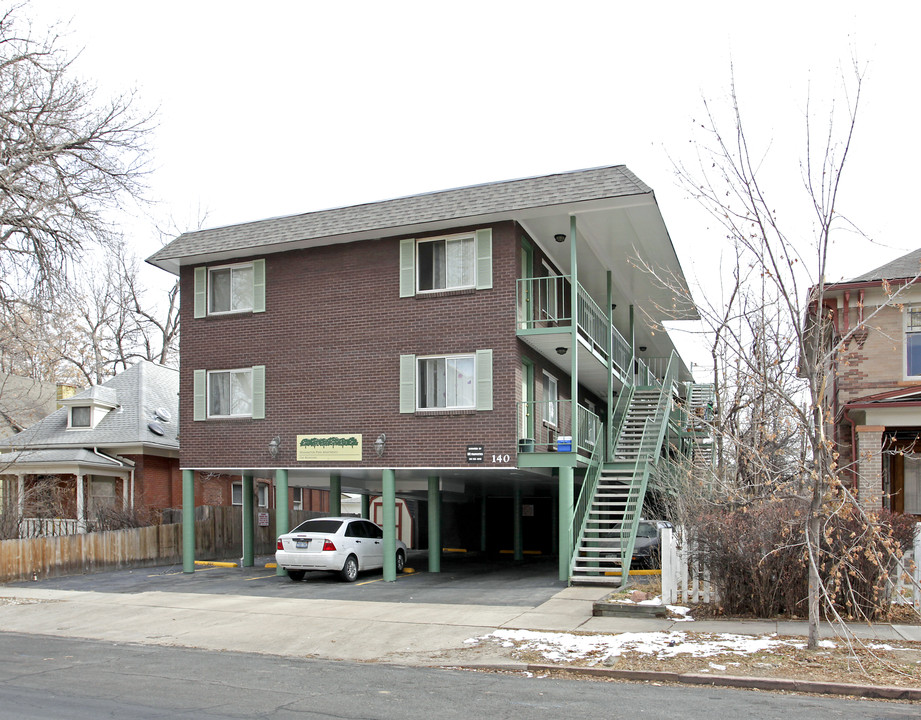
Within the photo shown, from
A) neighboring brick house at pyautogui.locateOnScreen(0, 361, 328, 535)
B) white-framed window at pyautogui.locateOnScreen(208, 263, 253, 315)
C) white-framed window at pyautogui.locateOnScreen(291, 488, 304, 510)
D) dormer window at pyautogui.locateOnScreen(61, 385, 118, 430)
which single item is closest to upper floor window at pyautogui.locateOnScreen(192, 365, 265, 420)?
white-framed window at pyautogui.locateOnScreen(208, 263, 253, 315)

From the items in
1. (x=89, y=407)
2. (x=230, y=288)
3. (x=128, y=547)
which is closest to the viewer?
(x=230, y=288)

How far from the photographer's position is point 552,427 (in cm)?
2281

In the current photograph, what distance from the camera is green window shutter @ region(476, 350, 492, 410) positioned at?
63.8 ft

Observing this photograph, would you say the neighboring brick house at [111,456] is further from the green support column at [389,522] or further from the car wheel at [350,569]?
the green support column at [389,522]

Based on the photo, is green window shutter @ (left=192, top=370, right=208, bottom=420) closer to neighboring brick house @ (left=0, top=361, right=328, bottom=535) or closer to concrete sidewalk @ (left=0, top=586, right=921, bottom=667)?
concrete sidewalk @ (left=0, top=586, right=921, bottom=667)

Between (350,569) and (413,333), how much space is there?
559 cm

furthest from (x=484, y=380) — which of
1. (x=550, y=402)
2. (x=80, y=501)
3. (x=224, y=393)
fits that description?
(x=80, y=501)

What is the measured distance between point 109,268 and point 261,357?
28.6 meters

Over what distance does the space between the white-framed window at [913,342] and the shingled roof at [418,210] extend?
8.54 metres

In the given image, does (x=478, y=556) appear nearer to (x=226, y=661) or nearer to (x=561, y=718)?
(x=226, y=661)

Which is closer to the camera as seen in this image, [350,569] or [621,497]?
[350,569]

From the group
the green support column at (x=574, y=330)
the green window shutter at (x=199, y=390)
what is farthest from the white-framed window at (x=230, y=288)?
the green support column at (x=574, y=330)

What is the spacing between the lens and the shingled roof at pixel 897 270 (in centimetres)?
2138

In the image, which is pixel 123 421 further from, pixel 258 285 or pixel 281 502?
pixel 281 502
